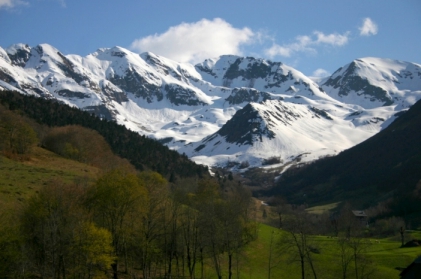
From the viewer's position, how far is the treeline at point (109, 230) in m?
47.3

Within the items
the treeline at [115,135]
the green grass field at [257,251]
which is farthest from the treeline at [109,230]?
the treeline at [115,135]

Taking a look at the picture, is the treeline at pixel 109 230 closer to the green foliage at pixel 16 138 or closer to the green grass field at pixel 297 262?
the green grass field at pixel 297 262

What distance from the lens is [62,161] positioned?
327 ft

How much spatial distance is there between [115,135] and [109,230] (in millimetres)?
121173

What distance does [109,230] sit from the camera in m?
55.3

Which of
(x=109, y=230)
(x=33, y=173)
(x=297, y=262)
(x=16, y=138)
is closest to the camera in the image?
(x=109, y=230)

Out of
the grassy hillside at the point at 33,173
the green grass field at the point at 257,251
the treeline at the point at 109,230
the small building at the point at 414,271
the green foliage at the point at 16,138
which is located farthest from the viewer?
the green foliage at the point at 16,138

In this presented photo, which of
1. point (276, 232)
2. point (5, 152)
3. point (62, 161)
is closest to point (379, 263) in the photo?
point (276, 232)

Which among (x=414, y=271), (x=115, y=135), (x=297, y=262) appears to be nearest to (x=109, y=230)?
(x=297, y=262)

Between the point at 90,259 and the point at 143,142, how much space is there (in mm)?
137272

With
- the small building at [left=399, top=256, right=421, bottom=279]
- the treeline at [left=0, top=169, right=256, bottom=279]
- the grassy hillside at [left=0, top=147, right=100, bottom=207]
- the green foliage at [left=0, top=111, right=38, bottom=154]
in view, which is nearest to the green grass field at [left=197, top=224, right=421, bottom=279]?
the treeline at [left=0, top=169, right=256, bottom=279]

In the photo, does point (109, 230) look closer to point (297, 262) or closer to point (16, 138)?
point (297, 262)

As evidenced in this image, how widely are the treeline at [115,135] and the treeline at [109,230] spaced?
294 feet

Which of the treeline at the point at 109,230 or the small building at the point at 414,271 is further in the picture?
the small building at the point at 414,271
